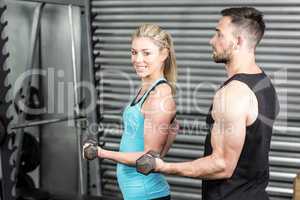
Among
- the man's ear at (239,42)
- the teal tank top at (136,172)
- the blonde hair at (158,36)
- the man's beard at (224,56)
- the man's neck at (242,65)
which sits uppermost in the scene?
the blonde hair at (158,36)

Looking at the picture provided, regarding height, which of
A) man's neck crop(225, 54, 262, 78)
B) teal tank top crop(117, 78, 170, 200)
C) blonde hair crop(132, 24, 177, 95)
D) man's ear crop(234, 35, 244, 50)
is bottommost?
teal tank top crop(117, 78, 170, 200)

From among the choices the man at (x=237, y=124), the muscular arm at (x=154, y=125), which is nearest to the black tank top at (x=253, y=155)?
the man at (x=237, y=124)

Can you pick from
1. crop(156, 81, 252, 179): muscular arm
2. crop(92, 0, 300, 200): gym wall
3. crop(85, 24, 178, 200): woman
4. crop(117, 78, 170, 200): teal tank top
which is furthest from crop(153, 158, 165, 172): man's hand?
crop(92, 0, 300, 200): gym wall

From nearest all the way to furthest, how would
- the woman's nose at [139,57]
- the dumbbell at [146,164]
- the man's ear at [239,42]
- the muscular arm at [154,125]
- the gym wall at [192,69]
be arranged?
the dumbbell at [146,164]
the man's ear at [239,42]
the muscular arm at [154,125]
the woman's nose at [139,57]
the gym wall at [192,69]

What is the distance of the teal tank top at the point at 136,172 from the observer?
207 cm

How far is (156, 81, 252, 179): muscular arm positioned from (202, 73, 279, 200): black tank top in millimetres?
54

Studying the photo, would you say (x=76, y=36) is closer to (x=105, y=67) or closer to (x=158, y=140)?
(x=105, y=67)

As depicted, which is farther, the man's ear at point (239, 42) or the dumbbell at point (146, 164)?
the man's ear at point (239, 42)

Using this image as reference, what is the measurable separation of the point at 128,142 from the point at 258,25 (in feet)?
2.63

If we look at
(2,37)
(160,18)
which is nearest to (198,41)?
(160,18)

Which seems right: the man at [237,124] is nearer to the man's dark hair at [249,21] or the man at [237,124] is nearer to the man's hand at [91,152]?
the man's dark hair at [249,21]

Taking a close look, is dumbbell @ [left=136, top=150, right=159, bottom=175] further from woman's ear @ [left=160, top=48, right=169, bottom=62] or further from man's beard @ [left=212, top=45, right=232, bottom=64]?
woman's ear @ [left=160, top=48, right=169, bottom=62]

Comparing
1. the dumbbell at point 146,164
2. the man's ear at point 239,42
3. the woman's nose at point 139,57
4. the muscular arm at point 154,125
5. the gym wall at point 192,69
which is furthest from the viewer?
the gym wall at point 192,69

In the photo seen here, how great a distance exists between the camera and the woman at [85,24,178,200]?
2004 mm
